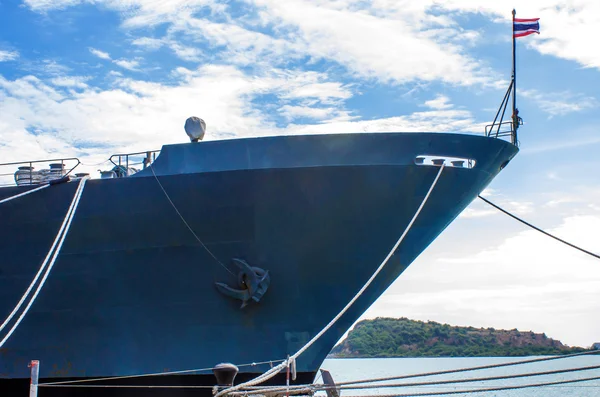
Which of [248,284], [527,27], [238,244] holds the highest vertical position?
[527,27]

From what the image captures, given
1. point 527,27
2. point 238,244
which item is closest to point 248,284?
point 238,244

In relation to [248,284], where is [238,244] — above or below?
above

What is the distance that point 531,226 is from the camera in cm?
1147

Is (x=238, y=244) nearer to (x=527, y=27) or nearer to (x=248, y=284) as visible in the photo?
(x=248, y=284)

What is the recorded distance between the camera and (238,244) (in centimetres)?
1155

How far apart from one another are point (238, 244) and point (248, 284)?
727mm

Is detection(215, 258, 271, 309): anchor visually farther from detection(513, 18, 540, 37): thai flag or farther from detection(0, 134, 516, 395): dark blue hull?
detection(513, 18, 540, 37): thai flag

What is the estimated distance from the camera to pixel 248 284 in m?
11.4

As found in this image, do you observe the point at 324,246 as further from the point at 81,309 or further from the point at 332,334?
the point at 81,309

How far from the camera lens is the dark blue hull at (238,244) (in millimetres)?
11234

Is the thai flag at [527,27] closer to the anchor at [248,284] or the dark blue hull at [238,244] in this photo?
the dark blue hull at [238,244]

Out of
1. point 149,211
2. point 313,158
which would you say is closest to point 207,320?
point 149,211

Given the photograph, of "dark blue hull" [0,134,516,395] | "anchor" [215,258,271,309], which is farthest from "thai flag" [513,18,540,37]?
"anchor" [215,258,271,309]

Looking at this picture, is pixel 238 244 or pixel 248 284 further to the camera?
pixel 238 244
